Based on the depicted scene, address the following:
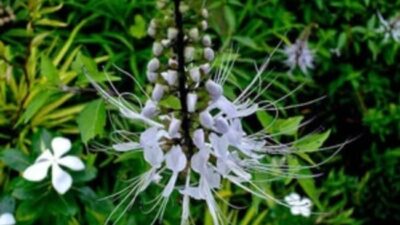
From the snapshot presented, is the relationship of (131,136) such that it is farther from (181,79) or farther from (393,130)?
(393,130)

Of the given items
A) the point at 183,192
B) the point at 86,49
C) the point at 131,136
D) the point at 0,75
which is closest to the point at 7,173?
the point at 0,75

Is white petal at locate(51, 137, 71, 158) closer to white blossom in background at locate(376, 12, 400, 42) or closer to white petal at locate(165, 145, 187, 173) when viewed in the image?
white petal at locate(165, 145, 187, 173)

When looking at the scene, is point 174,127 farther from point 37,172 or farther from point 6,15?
point 6,15

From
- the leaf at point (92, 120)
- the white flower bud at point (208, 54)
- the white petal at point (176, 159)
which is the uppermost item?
the white flower bud at point (208, 54)

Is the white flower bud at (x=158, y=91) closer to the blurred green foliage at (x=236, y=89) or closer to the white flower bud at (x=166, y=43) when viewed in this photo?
the white flower bud at (x=166, y=43)

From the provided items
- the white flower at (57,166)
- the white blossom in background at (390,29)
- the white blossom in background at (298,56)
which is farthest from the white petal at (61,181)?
the white blossom in background at (390,29)

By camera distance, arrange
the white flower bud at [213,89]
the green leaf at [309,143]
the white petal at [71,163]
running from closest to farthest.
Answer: the white flower bud at [213,89] → the green leaf at [309,143] → the white petal at [71,163]
